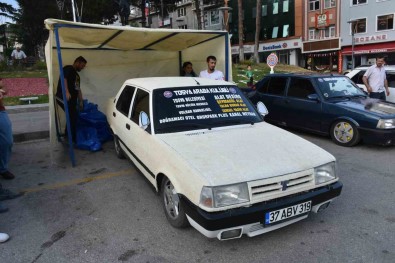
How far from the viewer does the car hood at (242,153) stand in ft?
9.29

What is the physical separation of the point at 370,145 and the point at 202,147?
451 cm

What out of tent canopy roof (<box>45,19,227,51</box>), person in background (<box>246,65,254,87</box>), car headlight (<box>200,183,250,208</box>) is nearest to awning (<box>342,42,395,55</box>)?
person in background (<box>246,65,254,87</box>)

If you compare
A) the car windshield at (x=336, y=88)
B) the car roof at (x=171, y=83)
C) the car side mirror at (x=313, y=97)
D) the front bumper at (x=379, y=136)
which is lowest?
the front bumper at (x=379, y=136)

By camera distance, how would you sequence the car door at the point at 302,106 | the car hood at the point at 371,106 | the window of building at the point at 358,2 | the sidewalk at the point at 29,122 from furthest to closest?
the window of building at the point at 358,2 → the sidewalk at the point at 29,122 → the car door at the point at 302,106 → the car hood at the point at 371,106

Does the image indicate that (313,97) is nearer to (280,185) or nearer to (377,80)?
(377,80)

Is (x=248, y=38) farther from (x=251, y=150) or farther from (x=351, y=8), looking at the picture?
(x=251, y=150)

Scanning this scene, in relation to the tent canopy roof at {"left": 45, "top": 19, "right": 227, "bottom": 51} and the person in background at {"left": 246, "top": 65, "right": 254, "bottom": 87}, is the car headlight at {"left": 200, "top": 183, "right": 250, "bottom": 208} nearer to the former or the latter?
the tent canopy roof at {"left": 45, "top": 19, "right": 227, "bottom": 51}

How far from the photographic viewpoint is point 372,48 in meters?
34.6

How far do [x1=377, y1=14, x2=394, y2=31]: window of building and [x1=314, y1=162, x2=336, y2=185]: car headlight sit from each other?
36.3 m

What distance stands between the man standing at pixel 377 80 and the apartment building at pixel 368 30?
1086 inches

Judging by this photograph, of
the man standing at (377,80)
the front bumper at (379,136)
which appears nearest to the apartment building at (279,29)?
the man standing at (377,80)

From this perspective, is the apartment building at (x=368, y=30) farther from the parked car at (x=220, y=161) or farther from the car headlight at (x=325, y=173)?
the car headlight at (x=325, y=173)

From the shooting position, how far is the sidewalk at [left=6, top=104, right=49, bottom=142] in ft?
24.3

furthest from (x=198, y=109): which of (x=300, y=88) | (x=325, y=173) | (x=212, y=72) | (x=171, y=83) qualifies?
(x=300, y=88)
